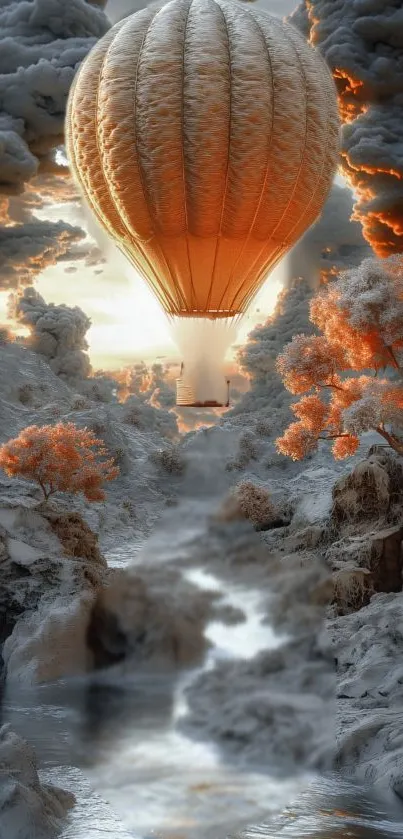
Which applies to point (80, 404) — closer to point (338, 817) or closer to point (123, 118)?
point (123, 118)

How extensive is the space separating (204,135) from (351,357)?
19.4 ft

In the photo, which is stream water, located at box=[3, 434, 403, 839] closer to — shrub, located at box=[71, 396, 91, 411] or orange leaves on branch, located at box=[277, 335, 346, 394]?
orange leaves on branch, located at box=[277, 335, 346, 394]

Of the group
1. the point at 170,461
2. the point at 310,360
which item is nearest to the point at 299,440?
the point at 310,360

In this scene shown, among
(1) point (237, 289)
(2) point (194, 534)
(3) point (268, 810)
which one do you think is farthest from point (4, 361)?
(3) point (268, 810)

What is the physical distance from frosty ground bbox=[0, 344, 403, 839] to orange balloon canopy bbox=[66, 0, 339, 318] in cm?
573

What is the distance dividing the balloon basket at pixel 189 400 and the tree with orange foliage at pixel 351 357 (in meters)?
2.75

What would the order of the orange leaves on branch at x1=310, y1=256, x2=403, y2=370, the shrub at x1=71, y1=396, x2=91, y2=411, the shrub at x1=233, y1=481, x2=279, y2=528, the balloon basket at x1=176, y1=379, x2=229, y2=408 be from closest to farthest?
the balloon basket at x1=176, y1=379, x2=229, y2=408
the orange leaves on branch at x1=310, y1=256, x2=403, y2=370
the shrub at x1=233, y1=481, x2=279, y2=528
the shrub at x1=71, y1=396, x2=91, y2=411

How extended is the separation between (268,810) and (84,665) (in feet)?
18.6

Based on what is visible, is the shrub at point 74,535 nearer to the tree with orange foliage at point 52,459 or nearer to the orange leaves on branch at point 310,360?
the tree with orange foliage at point 52,459

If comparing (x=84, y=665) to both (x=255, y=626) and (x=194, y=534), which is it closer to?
(x=255, y=626)

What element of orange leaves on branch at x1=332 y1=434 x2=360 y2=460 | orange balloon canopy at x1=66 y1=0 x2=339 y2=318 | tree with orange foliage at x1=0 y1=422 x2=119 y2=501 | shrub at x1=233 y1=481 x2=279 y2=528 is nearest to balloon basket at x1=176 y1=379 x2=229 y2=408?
orange balloon canopy at x1=66 y1=0 x2=339 y2=318

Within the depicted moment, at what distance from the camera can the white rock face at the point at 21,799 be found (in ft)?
25.1

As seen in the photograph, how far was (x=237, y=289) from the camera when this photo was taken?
12.7 metres

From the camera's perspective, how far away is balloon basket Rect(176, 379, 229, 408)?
1270cm
